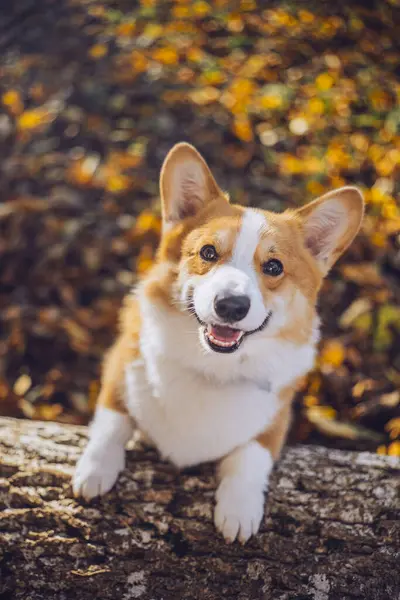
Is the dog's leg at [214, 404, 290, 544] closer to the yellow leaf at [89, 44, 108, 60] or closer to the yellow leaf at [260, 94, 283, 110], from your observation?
the yellow leaf at [260, 94, 283, 110]

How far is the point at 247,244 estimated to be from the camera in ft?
6.30

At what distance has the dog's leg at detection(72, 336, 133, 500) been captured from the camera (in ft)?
6.49

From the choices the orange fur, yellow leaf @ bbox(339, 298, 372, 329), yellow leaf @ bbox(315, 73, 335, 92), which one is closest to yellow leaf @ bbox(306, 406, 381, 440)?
yellow leaf @ bbox(339, 298, 372, 329)

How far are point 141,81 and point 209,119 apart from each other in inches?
27.3

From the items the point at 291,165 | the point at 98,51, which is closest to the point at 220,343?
the point at 291,165

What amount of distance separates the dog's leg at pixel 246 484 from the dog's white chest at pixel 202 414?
57 mm

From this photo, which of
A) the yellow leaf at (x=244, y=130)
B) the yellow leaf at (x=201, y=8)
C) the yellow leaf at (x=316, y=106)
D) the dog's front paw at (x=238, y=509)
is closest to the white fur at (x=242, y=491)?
the dog's front paw at (x=238, y=509)

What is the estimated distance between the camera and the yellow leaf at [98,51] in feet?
14.4

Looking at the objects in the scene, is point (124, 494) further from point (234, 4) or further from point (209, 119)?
point (234, 4)

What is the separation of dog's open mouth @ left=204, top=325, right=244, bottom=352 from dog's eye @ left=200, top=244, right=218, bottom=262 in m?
0.25

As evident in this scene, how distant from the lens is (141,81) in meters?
4.28

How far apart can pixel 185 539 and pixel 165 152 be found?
9.08 feet

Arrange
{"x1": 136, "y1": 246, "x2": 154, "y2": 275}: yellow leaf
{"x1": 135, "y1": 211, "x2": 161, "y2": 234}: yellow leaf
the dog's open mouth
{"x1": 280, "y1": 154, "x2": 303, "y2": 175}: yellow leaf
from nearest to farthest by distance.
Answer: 1. the dog's open mouth
2. {"x1": 136, "y1": 246, "x2": 154, "y2": 275}: yellow leaf
3. {"x1": 135, "y1": 211, "x2": 161, "y2": 234}: yellow leaf
4. {"x1": 280, "y1": 154, "x2": 303, "y2": 175}: yellow leaf

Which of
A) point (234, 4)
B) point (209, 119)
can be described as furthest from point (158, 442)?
point (234, 4)
